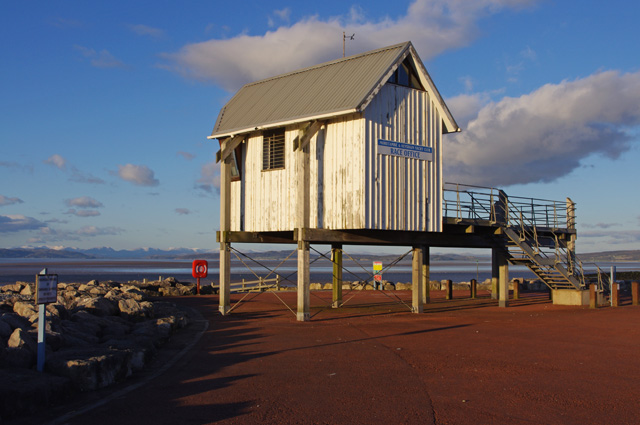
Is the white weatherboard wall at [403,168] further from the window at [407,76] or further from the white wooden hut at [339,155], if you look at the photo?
the window at [407,76]

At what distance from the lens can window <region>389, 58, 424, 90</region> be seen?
21.7 metres

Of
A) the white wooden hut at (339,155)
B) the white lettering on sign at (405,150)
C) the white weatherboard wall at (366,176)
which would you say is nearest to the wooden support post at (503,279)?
the white weatherboard wall at (366,176)

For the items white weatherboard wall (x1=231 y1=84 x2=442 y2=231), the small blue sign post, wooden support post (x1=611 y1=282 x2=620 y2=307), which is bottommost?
wooden support post (x1=611 y1=282 x2=620 y2=307)

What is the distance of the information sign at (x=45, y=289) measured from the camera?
1064 centimetres

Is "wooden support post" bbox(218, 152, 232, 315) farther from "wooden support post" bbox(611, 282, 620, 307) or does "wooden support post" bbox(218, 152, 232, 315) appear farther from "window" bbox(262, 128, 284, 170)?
"wooden support post" bbox(611, 282, 620, 307)

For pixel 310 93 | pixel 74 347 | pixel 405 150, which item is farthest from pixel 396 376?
pixel 310 93

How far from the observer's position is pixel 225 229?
2375 cm

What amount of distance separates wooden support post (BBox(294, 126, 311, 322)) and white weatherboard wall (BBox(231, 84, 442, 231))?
1.56 ft

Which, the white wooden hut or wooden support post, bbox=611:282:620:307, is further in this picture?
wooden support post, bbox=611:282:620:307

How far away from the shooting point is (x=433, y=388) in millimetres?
10352

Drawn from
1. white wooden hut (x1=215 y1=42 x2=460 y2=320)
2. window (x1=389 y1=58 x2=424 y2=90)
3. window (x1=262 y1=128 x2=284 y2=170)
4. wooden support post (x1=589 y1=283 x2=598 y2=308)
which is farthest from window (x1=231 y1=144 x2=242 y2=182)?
wooden support post (x1=589 y1=283 x2=598 y2=308)

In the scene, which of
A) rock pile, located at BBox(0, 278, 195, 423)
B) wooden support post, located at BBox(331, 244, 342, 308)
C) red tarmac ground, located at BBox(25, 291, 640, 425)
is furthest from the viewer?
wooden support post, located at BBox(331, 244, 342, 308)

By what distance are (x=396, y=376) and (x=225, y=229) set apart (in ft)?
44.8

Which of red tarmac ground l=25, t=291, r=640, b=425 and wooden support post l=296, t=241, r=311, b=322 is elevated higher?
wooden support post l=296, t=241, r=311, b=322
